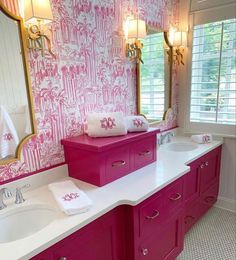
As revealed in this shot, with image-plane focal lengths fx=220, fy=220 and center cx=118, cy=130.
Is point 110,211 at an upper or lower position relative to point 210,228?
upper

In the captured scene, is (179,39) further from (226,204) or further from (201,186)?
(226,204)

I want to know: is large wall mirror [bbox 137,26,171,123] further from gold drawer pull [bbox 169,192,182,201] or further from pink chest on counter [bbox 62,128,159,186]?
gold drawer pull [bbox 169,192,182,201]

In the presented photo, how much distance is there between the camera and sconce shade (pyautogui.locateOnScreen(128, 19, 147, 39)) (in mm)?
1786

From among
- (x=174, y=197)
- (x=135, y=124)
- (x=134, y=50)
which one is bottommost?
(x=174, y=197)

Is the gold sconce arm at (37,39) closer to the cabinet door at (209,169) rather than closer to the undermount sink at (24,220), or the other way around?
the undermount sink at (24,220)

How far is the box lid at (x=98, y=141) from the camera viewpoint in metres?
1.34

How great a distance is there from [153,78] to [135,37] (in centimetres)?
55

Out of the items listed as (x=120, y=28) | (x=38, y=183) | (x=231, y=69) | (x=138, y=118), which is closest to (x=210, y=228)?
(x=138, y=118)

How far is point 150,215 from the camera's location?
135 centimetres

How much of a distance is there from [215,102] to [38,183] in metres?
1.92

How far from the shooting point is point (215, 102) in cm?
235

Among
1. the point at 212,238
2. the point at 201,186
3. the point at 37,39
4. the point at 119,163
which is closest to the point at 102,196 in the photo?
the point at 119,163

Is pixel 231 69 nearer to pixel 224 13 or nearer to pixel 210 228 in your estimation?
pixel 224 13

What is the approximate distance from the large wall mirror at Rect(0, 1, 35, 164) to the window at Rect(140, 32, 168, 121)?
3.70ft
